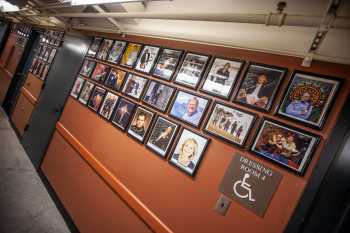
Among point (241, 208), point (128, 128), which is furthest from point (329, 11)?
point (128, 128)

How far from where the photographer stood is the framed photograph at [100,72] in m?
3.95

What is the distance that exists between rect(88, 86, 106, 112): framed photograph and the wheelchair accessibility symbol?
2.44 metres

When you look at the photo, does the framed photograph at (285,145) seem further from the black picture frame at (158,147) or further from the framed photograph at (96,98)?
the framed photograph at (96,98)

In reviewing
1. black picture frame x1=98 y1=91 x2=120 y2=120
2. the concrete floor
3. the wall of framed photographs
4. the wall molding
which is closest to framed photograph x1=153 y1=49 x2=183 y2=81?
the wall of framed photographs

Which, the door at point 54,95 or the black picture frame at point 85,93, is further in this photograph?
the door at point 54,95

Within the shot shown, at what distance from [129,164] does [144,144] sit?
321 mm

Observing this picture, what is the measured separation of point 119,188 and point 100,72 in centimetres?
190

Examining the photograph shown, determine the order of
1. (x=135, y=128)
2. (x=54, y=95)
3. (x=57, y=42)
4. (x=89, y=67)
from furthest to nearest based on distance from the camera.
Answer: (x=57, y=42) → (x=54, y=95) → (x=89, y=67) → (x=135, y=128)

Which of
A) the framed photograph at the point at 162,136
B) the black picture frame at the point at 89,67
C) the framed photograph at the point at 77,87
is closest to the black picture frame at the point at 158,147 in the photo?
the framed photograph at the point at 162,136

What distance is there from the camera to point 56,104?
498 centimetres

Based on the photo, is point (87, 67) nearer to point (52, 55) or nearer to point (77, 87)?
point (77, 87)

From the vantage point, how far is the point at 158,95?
2.95 metres

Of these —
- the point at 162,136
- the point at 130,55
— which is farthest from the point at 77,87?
the point at 162,136

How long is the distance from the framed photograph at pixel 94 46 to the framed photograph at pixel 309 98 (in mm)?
3322
